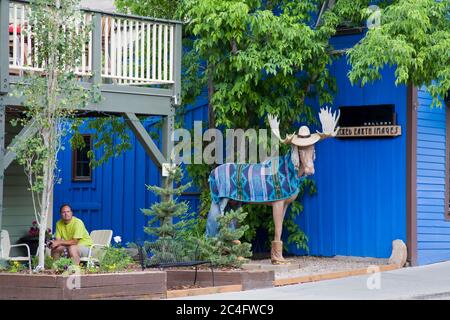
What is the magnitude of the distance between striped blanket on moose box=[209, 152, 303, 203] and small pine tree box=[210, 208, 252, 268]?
2.06 m

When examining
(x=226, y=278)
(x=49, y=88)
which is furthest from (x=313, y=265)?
(x=49, y=88)

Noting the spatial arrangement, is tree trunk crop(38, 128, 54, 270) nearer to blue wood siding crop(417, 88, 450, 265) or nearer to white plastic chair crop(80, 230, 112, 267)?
white plastic chair crop(80, 230, 112, 267)

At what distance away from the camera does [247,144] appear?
17.6 metres

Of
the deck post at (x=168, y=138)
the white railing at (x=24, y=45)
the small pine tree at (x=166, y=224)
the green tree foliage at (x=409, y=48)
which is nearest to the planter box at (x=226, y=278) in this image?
the small pine tree at (x=166, y=224)

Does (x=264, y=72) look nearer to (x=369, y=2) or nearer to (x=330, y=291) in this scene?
(x=369, y=2)

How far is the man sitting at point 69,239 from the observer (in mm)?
14626

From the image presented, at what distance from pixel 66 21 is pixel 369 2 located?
244 inches

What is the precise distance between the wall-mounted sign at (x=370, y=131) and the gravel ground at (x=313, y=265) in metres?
2.22

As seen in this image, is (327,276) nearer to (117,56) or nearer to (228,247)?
(228,247)

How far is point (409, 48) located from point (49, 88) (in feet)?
18.8

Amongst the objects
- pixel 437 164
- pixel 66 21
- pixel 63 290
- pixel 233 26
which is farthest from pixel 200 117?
pixel 63 290

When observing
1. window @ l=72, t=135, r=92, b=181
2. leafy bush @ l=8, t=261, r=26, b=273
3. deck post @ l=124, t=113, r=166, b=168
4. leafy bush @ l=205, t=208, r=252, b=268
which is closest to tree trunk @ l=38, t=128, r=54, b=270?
leafy bush @ l=8, t=261, r=26, b=273

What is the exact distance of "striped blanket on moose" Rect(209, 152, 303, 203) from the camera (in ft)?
54.2

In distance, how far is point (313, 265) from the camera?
1702 centimetres
